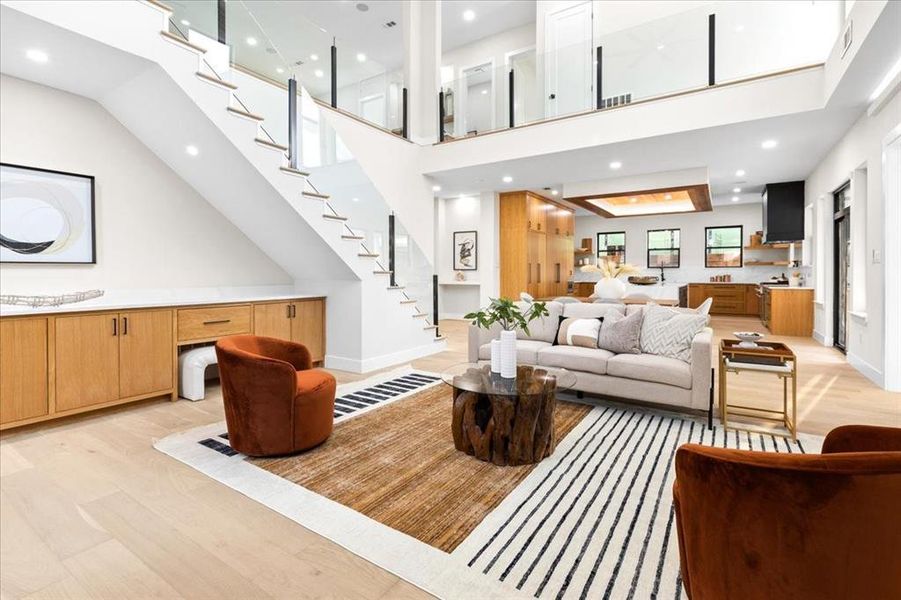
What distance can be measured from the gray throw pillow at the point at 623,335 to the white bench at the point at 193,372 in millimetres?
3734

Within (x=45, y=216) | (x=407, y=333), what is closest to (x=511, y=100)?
(x=407, y=333)

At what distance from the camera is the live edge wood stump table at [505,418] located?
273 cm

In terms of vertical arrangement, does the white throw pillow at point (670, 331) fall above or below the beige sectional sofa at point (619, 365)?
above

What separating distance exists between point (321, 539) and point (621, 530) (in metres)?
1.40

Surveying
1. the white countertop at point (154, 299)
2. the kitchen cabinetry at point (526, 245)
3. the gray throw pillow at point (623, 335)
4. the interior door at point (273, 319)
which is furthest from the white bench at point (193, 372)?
the kitchen cabinetry at point (526, 245)

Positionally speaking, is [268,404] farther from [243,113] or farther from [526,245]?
[526,245]

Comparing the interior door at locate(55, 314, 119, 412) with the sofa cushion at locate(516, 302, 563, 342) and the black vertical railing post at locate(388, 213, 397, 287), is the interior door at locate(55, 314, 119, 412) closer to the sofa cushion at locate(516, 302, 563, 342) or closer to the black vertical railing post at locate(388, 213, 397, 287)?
the black vertical railing post at locate(388, 213, 397, 287)

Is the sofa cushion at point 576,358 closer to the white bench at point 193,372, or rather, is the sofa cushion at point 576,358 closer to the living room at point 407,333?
the living room at point 407,333

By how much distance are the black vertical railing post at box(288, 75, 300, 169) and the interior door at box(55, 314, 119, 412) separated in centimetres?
215

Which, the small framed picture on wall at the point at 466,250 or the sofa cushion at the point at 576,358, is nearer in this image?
the sofa cushion at the point at 576,358

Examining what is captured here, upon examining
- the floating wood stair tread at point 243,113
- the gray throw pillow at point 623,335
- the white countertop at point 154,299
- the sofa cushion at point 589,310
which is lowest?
the gray throw pillow at point 623,335

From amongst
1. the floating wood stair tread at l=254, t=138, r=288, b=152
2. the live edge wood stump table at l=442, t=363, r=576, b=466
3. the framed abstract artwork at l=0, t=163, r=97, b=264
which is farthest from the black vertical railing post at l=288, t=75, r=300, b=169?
the live edge wood stump table at l=442, t=363, r=576, b=466

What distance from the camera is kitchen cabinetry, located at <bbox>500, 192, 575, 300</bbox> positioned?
930 cm

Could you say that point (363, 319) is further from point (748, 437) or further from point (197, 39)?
point (748, 437)
